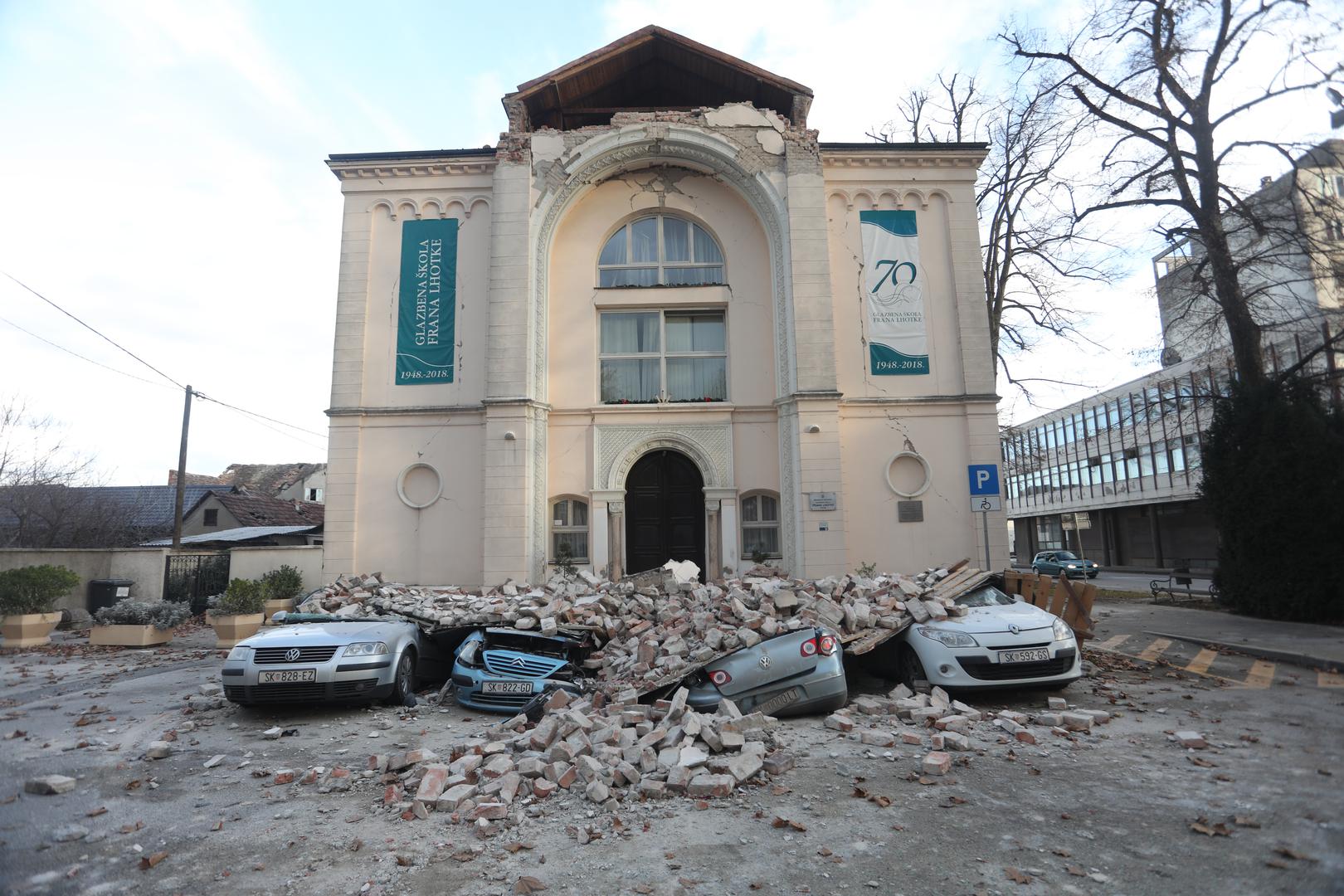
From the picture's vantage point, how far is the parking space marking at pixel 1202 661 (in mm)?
9828

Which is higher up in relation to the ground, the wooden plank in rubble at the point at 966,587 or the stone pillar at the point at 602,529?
the stone pillar at the point at 602,529

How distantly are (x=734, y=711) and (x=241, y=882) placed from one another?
3.88 m

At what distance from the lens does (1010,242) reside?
2233 centimetres

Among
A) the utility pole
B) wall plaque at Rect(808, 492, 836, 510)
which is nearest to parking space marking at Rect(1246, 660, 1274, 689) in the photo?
wall plaque at Rect(808, 492, 836, 510)

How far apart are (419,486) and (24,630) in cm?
799

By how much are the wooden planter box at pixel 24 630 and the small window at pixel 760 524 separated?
1461cm

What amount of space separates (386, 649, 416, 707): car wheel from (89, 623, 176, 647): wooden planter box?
9.17 metres

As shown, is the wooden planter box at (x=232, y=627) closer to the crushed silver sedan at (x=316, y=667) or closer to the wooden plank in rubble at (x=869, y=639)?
the crushed silver sedan at (x=316, y=667)

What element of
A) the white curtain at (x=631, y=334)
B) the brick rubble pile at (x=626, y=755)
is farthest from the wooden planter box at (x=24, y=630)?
the brick rubble pile at (x=626, y=755)

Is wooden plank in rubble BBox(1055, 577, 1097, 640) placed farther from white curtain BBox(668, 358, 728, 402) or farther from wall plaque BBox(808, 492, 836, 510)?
white curtain BBox(668, 358, 728, 402)

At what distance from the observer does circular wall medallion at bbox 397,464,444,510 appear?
52.6ft

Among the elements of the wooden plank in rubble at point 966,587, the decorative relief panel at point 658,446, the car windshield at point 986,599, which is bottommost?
the car windshield at point 986,599

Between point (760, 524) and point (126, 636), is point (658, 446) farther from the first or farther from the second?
point (126, 636)

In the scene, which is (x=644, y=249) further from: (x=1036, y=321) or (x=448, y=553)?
(x=1036, y=321)
